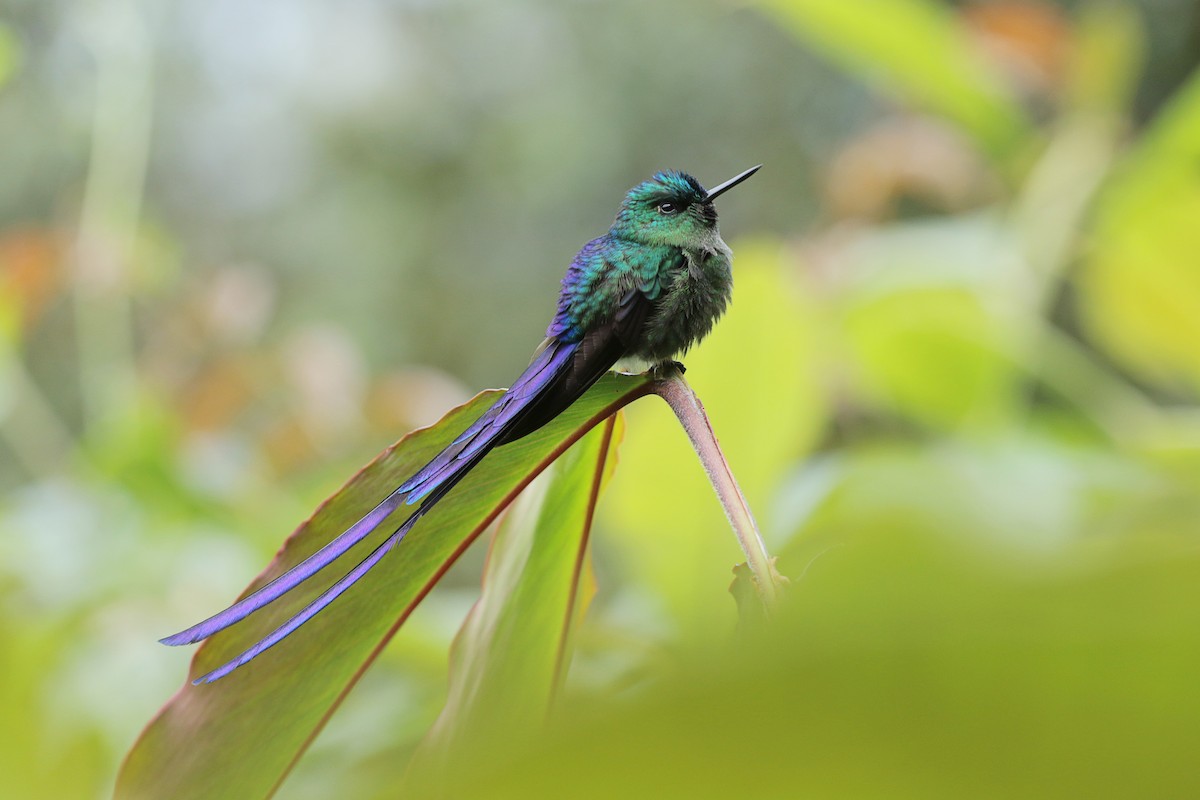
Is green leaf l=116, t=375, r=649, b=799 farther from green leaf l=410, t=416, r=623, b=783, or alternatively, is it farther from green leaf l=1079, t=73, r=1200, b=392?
green leaf l=1079, t=73, r=1200, b=392

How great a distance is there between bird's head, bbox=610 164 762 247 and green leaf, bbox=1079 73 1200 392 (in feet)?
1.99

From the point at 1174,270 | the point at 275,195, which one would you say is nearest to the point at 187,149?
the point at 275,195

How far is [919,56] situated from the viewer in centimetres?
98

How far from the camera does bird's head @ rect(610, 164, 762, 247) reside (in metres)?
0.40

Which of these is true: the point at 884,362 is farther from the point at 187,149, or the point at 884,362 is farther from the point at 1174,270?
the point at 187,149

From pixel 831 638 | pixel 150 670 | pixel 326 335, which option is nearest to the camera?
pixel 831 638

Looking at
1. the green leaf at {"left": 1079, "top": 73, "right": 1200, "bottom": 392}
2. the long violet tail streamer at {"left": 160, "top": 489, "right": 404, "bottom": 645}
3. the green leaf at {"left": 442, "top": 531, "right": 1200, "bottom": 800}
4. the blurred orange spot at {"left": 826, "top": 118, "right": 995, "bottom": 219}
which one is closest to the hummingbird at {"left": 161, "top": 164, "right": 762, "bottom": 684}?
the long violet tail streamer at {"left": 160, "top": 489, "right": 404, "bottom": 645}

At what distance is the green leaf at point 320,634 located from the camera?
0.32 metres

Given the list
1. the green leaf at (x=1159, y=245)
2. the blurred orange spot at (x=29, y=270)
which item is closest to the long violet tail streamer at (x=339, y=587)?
the green leaf at (x=1159, y=245)

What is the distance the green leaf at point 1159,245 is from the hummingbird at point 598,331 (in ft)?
2.00

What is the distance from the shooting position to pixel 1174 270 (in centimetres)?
88

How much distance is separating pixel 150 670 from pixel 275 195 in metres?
3.73

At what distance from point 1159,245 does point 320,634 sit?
2.65 feet

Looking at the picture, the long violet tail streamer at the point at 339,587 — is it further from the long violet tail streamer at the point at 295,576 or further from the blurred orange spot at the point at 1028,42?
the blurred orange spot at the point at 1028,42
